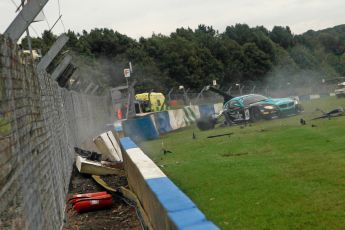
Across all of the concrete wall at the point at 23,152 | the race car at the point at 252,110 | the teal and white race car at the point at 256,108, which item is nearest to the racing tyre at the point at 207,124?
the race car at the point at 252,110

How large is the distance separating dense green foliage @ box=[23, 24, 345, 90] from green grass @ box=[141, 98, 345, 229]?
152 ft

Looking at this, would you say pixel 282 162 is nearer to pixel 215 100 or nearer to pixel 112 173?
pixel 112 173

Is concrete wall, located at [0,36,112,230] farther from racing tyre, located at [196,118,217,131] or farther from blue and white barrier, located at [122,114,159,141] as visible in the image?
racing tyre, located at [196,118,217,131]

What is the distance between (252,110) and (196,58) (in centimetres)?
6665

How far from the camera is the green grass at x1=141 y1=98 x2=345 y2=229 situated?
6.73m

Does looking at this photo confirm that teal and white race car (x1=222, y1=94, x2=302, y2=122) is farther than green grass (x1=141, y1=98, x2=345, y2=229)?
Yes

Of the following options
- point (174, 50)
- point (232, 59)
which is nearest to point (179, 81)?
point (174, 50)

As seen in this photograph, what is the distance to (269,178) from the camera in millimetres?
9141

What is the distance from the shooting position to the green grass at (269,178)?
6727 mm

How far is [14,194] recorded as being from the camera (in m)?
3.91

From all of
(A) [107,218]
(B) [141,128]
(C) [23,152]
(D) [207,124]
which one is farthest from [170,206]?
(D) [207,124]

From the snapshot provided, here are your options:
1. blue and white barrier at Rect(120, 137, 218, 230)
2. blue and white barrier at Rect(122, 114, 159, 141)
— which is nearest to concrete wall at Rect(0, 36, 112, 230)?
blue and white barrier at Rect(120, 137, 218, 230)

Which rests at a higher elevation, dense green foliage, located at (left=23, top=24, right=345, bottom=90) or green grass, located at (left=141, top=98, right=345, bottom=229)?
dense green foliage, located at (left=23, top=24, right=345, bottom=90)

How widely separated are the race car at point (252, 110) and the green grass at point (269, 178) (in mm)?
6767
